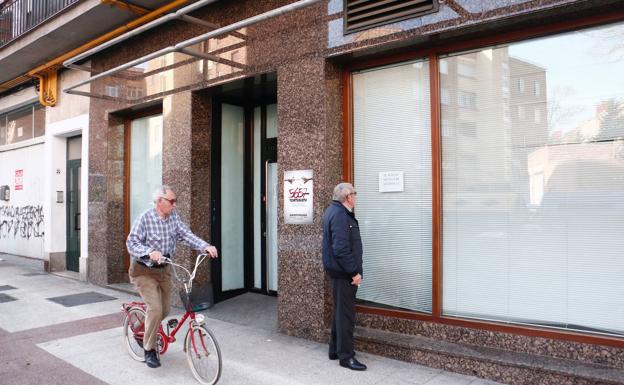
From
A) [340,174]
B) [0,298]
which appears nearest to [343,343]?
[340,174]

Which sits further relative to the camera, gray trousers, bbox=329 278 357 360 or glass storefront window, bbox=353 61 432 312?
glass storefront window, bbox=353 61 432 312

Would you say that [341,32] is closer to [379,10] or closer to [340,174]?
[379,10]

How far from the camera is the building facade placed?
444 centimetres

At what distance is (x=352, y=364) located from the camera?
487 centimetres

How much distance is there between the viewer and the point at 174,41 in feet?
25.8

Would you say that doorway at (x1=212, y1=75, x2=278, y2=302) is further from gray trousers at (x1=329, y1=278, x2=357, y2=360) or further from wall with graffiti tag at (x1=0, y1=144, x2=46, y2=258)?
wall with graffiti tag at (x1=0, y1=144, x2=46, y2=258)

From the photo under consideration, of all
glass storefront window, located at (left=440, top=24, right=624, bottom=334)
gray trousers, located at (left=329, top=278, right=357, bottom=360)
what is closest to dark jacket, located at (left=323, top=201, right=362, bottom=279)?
gray trousers, located at (left=329, top=278, right=357, bottom=360)

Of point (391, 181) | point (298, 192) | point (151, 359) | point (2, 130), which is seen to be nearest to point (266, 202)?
point (298, 192)

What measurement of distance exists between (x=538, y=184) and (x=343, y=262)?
200cm

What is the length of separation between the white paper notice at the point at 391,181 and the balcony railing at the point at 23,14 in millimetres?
6707

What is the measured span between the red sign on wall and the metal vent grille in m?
11.6

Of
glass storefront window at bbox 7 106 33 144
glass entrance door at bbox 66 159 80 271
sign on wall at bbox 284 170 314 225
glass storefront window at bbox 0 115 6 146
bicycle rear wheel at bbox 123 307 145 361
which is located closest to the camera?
bicycle rear wheel at bbox 123 307 145 361

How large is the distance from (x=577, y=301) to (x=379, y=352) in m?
1.99

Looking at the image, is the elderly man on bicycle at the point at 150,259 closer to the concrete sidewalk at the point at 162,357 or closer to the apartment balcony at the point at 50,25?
the concrete sidewalk at the point at 162,357
